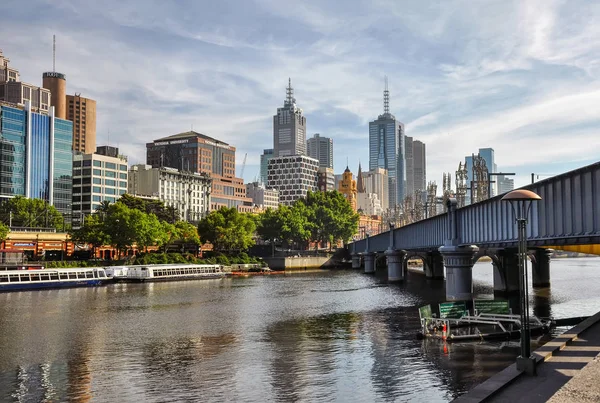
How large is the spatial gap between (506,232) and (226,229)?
126 m

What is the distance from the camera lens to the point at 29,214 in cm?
17525

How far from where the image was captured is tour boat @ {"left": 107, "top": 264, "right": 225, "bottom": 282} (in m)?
127

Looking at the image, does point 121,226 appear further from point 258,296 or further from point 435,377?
point 435,377

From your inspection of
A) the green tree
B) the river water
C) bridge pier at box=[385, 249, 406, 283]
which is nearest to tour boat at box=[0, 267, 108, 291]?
the river water

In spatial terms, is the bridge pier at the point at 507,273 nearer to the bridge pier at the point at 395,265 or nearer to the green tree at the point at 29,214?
the bridge pier at the point at 395,265

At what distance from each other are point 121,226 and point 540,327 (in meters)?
113

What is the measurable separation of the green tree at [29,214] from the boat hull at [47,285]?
207 ft

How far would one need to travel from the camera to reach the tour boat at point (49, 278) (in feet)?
346

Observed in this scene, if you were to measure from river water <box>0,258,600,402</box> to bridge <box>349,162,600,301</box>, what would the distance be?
745 cm

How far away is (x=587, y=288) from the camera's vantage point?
4035 inches

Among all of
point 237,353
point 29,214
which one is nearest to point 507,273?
point 237,353

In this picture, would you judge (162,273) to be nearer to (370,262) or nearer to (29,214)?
(29,214)

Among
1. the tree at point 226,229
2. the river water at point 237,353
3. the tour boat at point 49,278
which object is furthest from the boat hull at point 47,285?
the tree at point 226,229

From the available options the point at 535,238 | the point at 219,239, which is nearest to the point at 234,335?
the point at 535,238
